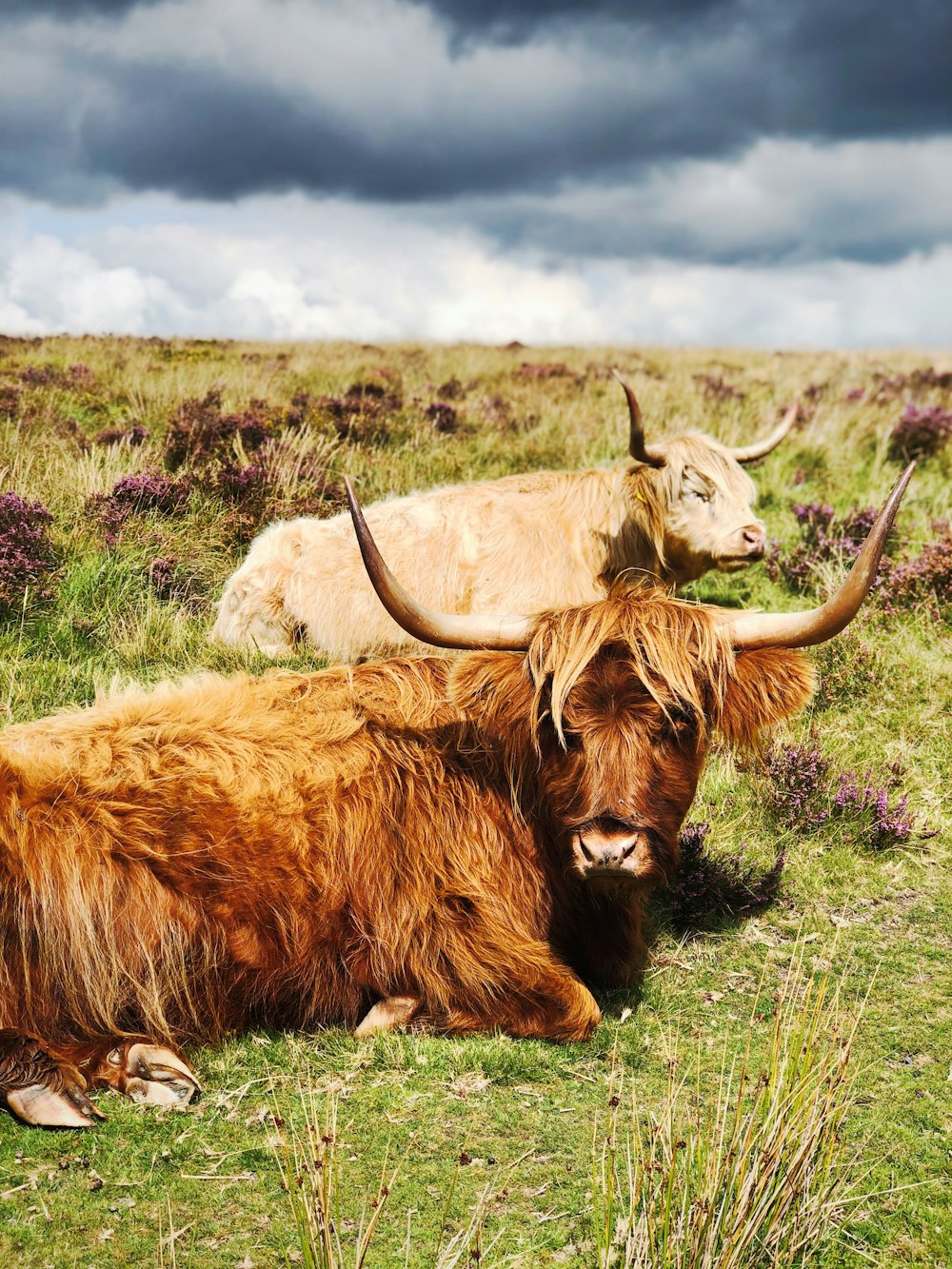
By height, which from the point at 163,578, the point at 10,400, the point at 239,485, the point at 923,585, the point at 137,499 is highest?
the point at 10,400

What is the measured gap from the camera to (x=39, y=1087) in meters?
2.95

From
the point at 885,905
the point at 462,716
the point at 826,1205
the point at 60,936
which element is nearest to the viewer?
the point at 826,1205

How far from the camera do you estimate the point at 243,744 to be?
3463mm

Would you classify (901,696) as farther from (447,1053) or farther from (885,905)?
(447,1053)

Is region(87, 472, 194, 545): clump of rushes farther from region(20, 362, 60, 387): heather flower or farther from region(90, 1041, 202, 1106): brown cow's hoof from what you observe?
→ region(20, 362, 60, 387): heather flower

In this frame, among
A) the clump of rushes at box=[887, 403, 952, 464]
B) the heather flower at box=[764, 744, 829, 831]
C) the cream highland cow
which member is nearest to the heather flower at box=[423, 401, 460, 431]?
the clump of rushes at box=[887, 403, 952, 464]

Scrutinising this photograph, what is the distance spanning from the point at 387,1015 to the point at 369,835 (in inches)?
22.3

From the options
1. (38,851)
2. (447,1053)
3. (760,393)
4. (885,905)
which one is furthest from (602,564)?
(760,393)

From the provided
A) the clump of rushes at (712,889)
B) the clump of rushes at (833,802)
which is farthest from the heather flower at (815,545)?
the clump of rushes at (712,889)

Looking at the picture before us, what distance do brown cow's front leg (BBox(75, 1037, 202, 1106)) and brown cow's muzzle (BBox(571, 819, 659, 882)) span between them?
1.28 meters

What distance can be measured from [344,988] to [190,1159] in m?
0.71

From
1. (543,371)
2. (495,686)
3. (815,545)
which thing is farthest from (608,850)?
(543,371)

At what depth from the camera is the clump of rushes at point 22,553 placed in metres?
6.04

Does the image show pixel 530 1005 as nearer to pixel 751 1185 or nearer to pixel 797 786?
pixel 751 1185
